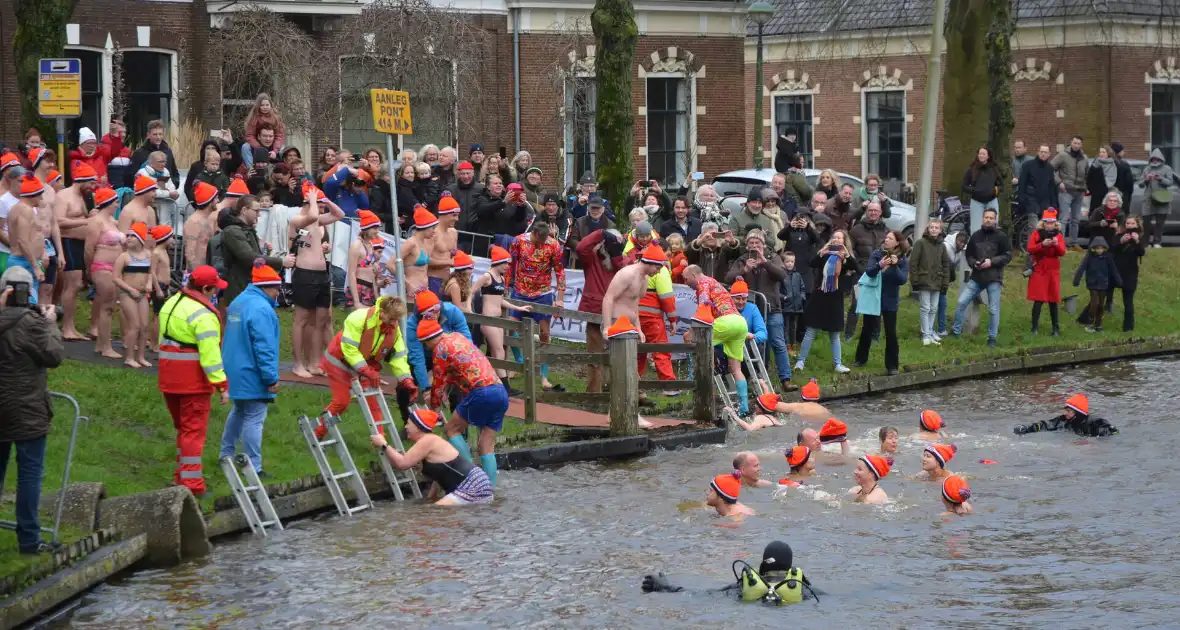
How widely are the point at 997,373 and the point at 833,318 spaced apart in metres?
3.35

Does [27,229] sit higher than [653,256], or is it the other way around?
[27,229]

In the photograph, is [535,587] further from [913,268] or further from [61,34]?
[61,34]

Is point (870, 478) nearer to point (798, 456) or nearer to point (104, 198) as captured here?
point (798, 456)

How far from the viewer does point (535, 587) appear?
12430 mm

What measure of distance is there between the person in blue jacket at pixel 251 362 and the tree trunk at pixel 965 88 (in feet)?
62.8

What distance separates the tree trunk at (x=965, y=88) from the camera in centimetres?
3128

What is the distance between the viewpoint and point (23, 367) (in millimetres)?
11656

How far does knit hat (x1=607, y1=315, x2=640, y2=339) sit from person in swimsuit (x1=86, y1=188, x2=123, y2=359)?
5101mm

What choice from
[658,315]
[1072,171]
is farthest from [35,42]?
[1072,171]

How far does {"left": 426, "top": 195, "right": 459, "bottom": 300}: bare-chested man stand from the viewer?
751 inches

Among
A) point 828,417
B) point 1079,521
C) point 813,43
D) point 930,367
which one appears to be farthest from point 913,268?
point 813,43

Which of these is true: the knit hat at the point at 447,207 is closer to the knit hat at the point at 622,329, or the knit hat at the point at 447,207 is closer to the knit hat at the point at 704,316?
the knit hat at the point at 622,329

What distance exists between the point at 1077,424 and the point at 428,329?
758 centimetres

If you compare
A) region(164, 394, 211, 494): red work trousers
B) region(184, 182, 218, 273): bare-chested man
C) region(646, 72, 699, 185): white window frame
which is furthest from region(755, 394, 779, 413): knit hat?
region(646, 72, 699, 185): white window frame
